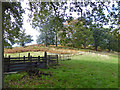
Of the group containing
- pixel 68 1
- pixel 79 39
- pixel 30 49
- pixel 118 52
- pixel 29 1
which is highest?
pixel 29 1

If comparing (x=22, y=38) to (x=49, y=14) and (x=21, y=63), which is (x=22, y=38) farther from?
(x=49, y=14)

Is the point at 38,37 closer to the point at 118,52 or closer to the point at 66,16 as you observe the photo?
the point at 66,16

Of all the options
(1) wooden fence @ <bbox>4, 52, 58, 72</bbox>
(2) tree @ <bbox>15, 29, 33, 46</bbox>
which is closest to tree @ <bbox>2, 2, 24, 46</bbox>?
(2) tree @ <bbox>15, 29, 33, 46</bbox>

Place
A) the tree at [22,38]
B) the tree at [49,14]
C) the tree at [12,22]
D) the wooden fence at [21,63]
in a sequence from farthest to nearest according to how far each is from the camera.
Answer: the tree at [22,38], the wooden fence at [21,63], the tree at [12,22], the tree at [49,14]

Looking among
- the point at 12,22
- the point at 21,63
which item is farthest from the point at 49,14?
the point at 21,63

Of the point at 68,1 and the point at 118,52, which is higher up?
the point at 68,1

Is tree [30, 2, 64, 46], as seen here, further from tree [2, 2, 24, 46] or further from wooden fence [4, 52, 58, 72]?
wooden fence [4, 52, 58, 72]

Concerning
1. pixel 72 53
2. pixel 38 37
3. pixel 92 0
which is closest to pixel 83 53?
pixel 72 53

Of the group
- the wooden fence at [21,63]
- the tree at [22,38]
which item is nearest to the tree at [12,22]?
the tree at [22,38]

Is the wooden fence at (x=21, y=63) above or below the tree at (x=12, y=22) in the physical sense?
below

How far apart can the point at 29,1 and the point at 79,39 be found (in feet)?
8.78

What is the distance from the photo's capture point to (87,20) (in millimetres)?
2791

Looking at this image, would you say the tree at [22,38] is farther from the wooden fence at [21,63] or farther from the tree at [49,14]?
the tree at [49,14]

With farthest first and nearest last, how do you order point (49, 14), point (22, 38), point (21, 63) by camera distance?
point (22, 38) → point (21, 63) → point (49, 14)
